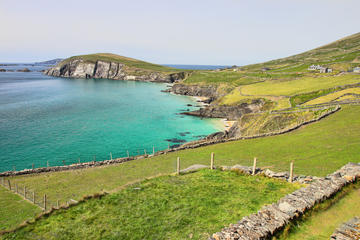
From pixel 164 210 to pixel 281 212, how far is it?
8487mm

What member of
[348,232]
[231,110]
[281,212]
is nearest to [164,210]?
[281,212]

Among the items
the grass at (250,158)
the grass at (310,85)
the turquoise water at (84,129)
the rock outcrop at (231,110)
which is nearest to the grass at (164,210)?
the grass at (250,158)

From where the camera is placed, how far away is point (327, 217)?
1495cm

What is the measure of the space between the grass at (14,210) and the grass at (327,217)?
23866mm

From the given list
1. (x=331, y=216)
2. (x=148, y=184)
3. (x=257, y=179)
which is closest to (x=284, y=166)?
(x=257, y=179)

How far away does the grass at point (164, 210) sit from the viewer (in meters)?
16.0

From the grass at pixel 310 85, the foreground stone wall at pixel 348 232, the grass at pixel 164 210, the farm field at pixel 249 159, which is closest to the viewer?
the foreground stone wall at pixel 348 232

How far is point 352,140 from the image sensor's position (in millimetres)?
33656

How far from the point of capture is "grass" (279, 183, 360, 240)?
44.5 ft

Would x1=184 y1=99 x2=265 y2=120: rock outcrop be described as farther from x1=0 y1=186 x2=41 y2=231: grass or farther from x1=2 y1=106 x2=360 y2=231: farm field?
x1=0 y1=186 x2=41 y2=231: grass

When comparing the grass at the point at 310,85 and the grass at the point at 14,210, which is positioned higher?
the grass at the point at 310,85

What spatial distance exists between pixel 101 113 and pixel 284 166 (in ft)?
281

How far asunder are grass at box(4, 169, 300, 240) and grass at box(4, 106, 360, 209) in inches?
330

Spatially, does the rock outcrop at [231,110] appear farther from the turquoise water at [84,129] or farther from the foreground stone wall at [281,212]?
the foreground stone wall at [281,212]
